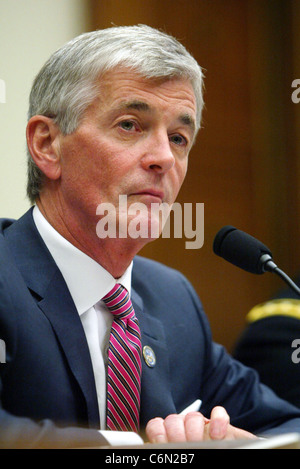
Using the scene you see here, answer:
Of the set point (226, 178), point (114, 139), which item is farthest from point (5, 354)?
point (226, 178)

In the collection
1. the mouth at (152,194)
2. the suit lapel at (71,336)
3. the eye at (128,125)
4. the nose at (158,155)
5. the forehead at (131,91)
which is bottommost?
the suit lapel at (71,336)

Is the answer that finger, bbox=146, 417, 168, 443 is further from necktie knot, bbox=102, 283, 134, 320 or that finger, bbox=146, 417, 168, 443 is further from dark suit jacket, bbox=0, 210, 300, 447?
necktie knot, bbox=102, 283, 134, 320

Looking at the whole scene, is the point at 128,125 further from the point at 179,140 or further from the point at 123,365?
the point at 123,365

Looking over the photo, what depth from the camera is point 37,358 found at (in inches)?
41.9

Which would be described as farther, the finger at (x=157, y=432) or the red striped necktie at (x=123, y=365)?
the red striped necktie at (x=123, y=365)

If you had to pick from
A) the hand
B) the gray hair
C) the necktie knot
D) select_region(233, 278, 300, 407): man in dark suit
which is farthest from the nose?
select_region(233, 278, 300, 407): man in dark suit

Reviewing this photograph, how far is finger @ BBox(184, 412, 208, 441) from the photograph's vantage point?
0.98 meters

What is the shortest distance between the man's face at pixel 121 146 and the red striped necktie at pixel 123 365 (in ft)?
0.57

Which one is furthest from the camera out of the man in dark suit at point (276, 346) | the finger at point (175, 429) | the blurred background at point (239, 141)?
the blurred background at point (239, 141)

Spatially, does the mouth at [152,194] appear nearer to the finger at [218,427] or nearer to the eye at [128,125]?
the eye at [128,125]

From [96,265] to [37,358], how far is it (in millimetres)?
228

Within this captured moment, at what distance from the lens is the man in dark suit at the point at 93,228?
1.06m

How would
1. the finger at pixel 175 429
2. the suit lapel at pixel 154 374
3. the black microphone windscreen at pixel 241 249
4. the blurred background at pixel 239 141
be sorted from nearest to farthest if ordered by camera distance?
the finger at pixel 175 429
the black microphone windscreen at pixel 241 249
the suit lapel at pixel 154 374
the blurred background at pixel 239 141

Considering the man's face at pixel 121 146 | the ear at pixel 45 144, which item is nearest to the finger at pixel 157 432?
the man's face at pixel 121 146
